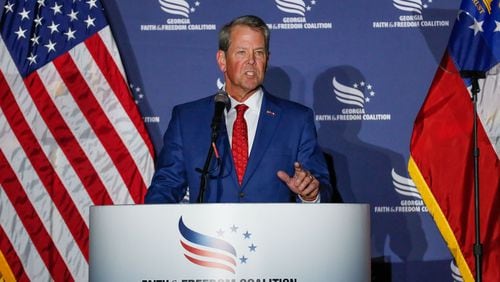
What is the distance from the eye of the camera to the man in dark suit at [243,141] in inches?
129

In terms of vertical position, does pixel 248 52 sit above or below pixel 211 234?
above

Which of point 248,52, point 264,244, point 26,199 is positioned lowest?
point 26,199

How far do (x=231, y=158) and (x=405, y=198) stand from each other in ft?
6.47

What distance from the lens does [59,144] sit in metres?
5.05

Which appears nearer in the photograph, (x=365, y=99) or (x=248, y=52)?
(x=248, y=52)

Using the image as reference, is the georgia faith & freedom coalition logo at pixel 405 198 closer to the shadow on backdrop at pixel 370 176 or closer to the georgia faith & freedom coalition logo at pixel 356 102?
the shadow on backdrop at pixel 370 176

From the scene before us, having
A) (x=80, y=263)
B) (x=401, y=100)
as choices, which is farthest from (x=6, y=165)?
(x=401, y=100)

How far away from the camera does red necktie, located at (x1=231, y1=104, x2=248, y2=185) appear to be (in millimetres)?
3346

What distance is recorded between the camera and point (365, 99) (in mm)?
5012

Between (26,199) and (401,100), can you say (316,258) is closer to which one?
(401,100)

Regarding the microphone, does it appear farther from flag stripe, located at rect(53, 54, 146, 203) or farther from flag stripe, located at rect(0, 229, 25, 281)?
flag stripe, located at rect(0, 229, 25, 281)

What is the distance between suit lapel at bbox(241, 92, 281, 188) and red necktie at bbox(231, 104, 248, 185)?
4 centimetres

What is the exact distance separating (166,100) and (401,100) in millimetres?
1535

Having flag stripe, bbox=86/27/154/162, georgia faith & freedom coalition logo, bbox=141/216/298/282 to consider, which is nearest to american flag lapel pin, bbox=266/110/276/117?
georgia faith & freedom coalition logo, bbox=141/216/298/282
